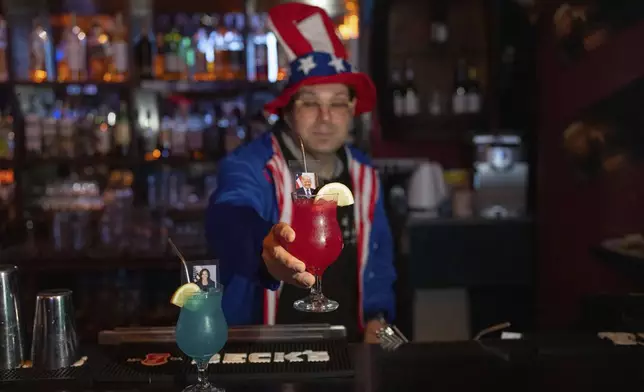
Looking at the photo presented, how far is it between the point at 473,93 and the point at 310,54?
8.87 feet

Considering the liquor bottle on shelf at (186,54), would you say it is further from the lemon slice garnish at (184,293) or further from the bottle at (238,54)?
the lemon slice garnish at (184,293)

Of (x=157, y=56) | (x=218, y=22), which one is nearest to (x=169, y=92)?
(x=157, y=56)

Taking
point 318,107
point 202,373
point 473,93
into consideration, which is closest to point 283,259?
point 202,373

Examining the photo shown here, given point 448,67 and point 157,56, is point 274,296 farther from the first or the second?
point 448,67

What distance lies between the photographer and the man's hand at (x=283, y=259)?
1.40 metres

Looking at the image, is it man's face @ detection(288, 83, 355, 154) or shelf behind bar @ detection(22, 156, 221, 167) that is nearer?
man's face @ detection(288, 83, 355, 154)

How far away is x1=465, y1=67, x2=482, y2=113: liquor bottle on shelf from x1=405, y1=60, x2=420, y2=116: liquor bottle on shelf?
351 millimetres

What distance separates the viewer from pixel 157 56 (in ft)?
12.2

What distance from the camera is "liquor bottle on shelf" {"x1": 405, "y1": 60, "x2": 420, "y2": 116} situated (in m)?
4.50

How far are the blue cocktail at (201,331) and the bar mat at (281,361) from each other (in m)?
0.07

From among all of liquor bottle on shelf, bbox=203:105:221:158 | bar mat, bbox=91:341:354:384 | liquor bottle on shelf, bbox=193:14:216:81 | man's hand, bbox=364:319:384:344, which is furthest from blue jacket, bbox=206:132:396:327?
liquor bottle on shelf, bbox=193:14:216:81

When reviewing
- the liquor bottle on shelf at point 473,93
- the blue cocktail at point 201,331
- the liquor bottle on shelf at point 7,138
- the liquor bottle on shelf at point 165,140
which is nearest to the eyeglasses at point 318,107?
the blue cocktail at point 201,331

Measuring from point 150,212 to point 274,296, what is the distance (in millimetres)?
1877

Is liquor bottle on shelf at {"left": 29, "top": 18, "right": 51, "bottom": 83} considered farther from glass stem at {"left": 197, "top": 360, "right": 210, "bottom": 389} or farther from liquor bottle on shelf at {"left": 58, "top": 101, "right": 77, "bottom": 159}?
glass stem at {"left": 197, "top": 360, "right": 210, "bottom": 389}
